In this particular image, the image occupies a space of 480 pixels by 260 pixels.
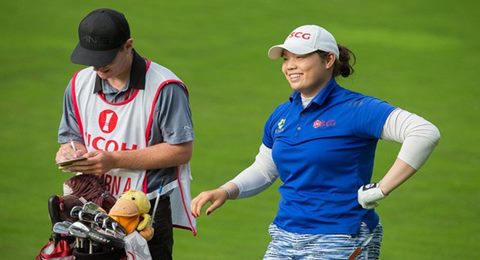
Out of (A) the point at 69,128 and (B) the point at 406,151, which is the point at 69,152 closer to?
(A) the point at 69,128

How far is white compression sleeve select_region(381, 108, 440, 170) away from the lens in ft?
17.1

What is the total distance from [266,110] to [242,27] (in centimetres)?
279

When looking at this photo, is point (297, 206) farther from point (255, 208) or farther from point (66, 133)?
point (255, 208)

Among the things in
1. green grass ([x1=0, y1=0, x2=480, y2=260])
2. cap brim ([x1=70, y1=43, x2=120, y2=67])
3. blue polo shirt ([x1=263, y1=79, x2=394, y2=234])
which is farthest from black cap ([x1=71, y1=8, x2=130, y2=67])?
green grass ([x1=0, y1=0, x2=480, y2=260])

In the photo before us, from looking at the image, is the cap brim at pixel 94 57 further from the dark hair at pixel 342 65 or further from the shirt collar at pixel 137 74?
the dark hair at pixel 342 65

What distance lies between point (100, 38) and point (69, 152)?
1.94ft

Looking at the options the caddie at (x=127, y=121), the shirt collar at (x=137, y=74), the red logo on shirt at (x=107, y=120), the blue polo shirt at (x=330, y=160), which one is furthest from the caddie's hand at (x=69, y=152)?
the blue polo shirt at (x=330, y=160)

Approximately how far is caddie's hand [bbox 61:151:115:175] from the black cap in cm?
43

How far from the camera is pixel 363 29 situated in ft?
49.0

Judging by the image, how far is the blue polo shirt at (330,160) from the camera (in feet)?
17.8

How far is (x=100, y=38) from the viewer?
5941 millimetres

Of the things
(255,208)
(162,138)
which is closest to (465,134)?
(255,208)

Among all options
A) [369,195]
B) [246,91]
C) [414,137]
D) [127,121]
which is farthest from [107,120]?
[246,91]

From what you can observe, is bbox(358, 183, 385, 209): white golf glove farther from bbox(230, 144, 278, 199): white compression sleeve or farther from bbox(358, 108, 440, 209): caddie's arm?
bbox(230, 144, 278, 199): white compression sleeve
